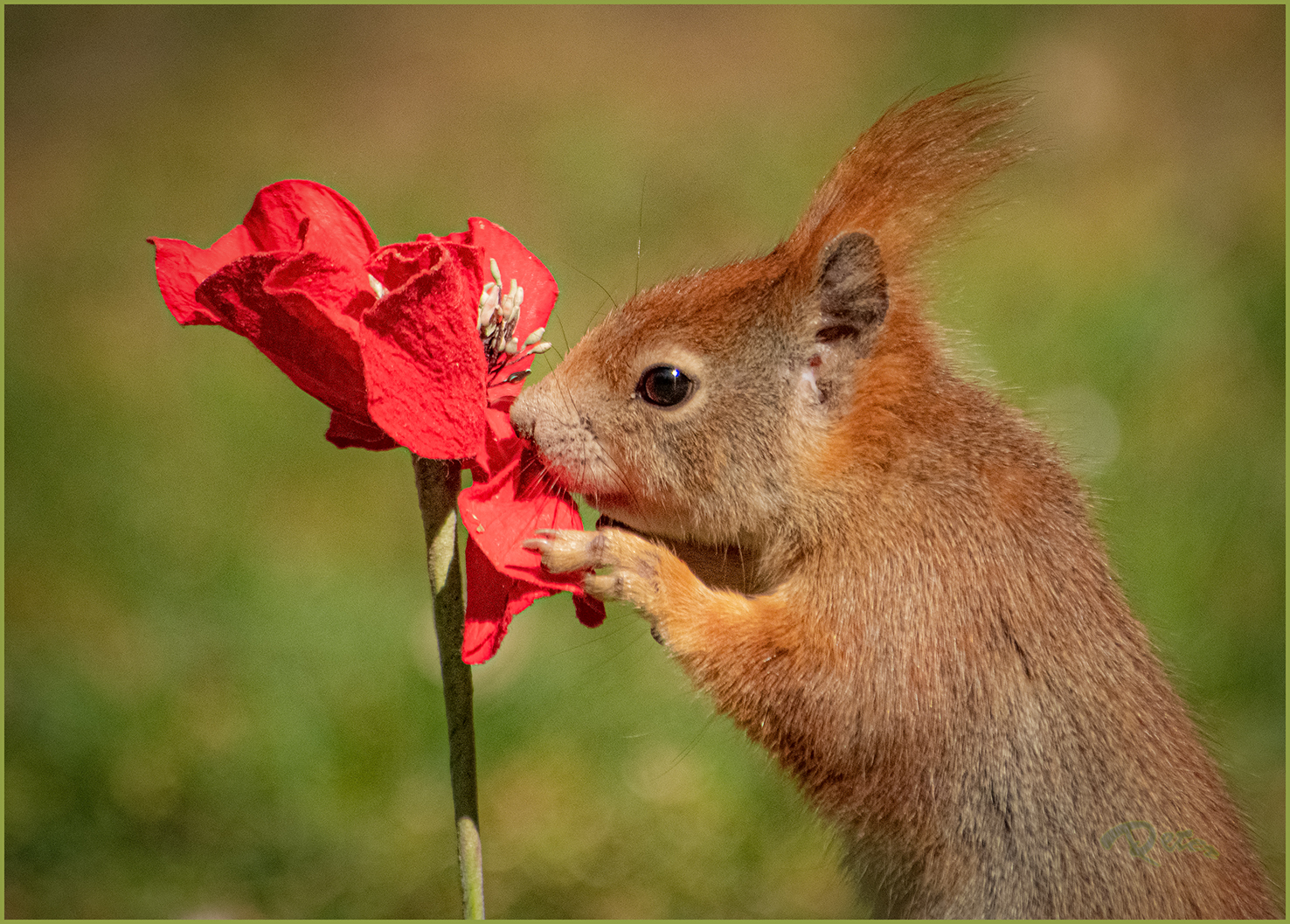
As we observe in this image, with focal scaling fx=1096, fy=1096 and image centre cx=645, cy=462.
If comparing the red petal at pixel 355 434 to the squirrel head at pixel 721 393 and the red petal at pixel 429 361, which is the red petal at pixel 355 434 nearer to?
the red petal at pixel 429 361

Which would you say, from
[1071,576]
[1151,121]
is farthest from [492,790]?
[1151,121]

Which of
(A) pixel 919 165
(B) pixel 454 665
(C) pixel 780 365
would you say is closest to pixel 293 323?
(B) pixel 454 665

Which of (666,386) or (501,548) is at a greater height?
(666,386)

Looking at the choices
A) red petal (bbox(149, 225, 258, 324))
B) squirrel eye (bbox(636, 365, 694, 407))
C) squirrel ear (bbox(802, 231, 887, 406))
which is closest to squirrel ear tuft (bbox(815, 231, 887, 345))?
squirrel ear (bbox(802, 231, 887, 406))

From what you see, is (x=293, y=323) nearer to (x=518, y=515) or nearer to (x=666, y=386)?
(x=518, y=515)

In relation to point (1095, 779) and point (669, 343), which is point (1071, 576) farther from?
point (669, 343)
